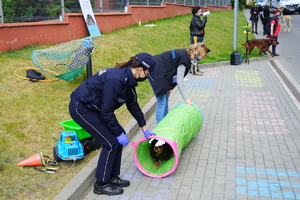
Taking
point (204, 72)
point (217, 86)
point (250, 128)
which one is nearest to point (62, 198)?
point (250, 128)

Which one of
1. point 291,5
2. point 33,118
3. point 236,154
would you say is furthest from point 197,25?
point 291,5

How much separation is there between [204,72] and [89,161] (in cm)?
847

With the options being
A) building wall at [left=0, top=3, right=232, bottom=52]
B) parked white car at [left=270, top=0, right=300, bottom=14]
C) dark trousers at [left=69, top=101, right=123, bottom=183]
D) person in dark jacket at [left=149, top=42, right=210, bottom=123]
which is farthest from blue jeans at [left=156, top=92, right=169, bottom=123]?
parked white car at [left=270, top=0, right=300, bottom=14]

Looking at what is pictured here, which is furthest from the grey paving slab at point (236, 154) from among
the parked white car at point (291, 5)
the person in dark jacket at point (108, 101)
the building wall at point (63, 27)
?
the parked white car at point (291, 5)

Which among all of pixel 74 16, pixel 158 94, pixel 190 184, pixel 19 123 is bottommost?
pixel 190 184

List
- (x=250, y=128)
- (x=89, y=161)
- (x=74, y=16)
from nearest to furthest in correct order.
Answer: (x=89, y=161) < (x=250, y=128) < (x=74, y=16)

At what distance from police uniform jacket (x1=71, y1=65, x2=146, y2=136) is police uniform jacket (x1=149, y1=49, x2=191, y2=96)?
1.82m

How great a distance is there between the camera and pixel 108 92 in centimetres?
425

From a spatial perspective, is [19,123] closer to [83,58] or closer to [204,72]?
[83,58]

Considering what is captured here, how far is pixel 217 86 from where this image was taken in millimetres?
11094

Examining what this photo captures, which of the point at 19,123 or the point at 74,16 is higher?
the point at 74,16

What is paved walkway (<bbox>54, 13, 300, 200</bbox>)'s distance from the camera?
4934 millimetres

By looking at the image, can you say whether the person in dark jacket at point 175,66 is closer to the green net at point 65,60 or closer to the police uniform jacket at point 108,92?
the police uniform jacket at point 108,92

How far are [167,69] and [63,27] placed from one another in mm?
8098
